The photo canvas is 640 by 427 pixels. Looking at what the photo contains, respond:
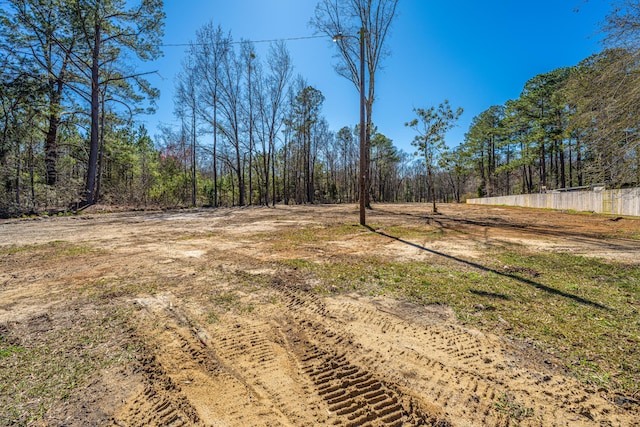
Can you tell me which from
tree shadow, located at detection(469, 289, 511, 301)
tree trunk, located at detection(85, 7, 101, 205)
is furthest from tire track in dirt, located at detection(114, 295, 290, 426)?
tree trunk, located at detection(85, 7, 101, 205)

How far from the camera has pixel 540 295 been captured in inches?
125

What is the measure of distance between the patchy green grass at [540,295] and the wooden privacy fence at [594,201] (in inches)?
258

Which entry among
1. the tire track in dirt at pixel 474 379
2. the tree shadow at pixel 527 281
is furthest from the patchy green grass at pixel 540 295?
the tire track in dirt at pixel 474 379

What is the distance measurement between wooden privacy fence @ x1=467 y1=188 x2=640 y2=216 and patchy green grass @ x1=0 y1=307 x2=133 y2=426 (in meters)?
12.3

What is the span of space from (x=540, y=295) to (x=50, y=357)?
16.4ft

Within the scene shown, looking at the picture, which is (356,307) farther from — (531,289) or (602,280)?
(602,280)

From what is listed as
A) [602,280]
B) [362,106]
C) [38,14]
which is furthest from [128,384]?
[38,14]

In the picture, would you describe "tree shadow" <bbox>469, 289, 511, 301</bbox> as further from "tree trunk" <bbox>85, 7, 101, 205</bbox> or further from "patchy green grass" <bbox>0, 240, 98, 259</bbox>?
"tree trunk" <bbox>85, 7, 101, 205</bbox>

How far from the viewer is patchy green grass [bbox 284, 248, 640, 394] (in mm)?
2006

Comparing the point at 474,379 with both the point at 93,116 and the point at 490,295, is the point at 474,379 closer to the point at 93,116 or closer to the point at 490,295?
the point at 490,295

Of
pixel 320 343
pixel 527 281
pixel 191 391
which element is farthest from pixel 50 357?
pixel 527 281

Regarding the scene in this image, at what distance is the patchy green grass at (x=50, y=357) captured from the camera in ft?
5.12

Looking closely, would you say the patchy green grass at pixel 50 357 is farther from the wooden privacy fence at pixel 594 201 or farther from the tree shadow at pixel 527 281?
the wooden privacy fence at pixel 594 201

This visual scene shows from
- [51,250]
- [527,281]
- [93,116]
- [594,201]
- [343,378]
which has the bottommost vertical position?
[343,378]
